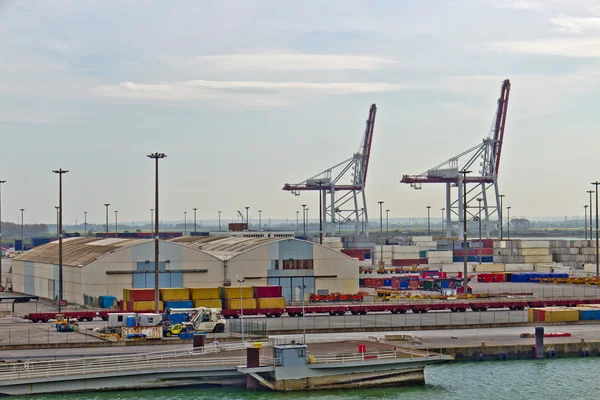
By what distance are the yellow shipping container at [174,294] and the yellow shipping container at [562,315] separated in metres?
26.2

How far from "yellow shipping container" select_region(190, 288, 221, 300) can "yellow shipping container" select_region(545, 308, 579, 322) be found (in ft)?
80.5

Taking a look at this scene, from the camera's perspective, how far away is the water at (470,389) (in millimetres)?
47281

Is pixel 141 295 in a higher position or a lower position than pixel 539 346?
higher

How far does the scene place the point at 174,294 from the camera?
3115 inches

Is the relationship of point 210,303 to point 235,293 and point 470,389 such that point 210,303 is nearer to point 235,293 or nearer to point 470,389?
point 235,293

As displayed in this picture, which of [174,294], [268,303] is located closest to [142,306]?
[174,294]

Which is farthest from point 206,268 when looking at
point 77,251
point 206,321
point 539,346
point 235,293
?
point 539,346

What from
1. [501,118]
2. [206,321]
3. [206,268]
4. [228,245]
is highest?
[501,118]

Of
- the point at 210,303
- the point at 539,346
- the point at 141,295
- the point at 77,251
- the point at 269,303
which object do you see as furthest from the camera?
the point at 77,251

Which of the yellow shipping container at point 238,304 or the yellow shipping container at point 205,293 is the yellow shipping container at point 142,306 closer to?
the yellow shipping container at point 205,293

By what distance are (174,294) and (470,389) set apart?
1355 inches

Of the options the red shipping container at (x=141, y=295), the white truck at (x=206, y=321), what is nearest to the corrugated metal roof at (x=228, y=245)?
the red shipping container at (x=141, y=295)

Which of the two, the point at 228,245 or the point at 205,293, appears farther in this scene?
the point at 228,245

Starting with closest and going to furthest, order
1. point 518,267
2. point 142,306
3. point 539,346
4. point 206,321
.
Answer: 1. point 539,346
2. point 206,321
3. point 142,306
4. point 518,267
